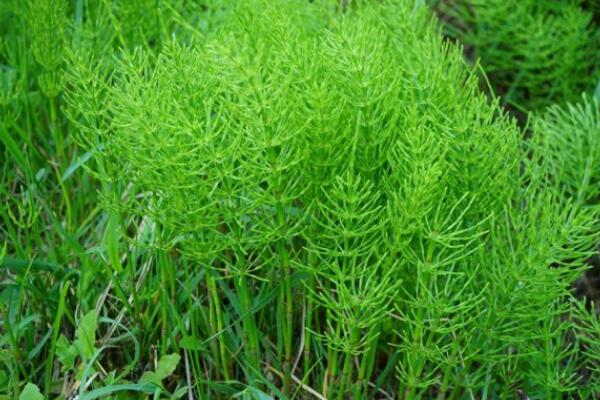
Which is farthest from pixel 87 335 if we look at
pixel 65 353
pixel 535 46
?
pixel 535 46

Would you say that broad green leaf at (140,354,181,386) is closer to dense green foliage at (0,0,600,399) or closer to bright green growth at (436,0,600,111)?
dense green foliage at (0,0,600,399)

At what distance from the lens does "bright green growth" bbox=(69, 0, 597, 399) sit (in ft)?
4.41

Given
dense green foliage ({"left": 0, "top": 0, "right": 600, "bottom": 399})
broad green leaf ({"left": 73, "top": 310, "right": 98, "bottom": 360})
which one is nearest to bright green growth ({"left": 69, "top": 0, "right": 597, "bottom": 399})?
dense green foliage ({"left": 0, "top": 0, "right": 600, "bottom": 399})

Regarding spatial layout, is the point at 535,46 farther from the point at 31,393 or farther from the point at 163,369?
the point at 31,393

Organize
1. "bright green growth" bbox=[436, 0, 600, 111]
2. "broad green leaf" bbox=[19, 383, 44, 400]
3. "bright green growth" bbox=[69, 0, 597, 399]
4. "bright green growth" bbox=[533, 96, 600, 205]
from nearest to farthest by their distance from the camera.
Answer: "bright green growth" bbox=[69, 0, 597, 399]
"broad green leaf" bbox=[19, 383, 44, 400]
"bright green growth" bbox=[533, 96, 600, 205]
"bright green growth" bbox=[436, 0, 600, 111]

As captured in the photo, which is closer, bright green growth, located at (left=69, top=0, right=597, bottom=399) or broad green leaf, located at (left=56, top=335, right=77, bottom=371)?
bright green growth, located at (left=69, top=0, right=597, bottom=399)

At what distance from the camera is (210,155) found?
1.33 meters

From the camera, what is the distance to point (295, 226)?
1387 millimetres

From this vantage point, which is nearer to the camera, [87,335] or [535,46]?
[87,335]

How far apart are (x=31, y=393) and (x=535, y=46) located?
57.4 inches

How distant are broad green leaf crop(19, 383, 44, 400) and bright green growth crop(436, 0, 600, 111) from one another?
1.28 m

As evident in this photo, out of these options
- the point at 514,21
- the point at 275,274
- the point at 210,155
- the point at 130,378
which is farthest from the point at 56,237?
the point at 514,21

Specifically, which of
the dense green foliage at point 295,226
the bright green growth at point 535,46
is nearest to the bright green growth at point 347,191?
the dense green foliage at point 295,226

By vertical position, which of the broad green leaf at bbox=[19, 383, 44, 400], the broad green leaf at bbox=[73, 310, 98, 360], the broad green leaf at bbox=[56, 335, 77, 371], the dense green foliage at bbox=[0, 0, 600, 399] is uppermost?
the dense green foliage at bbox=[0, 0, 600, 399]
